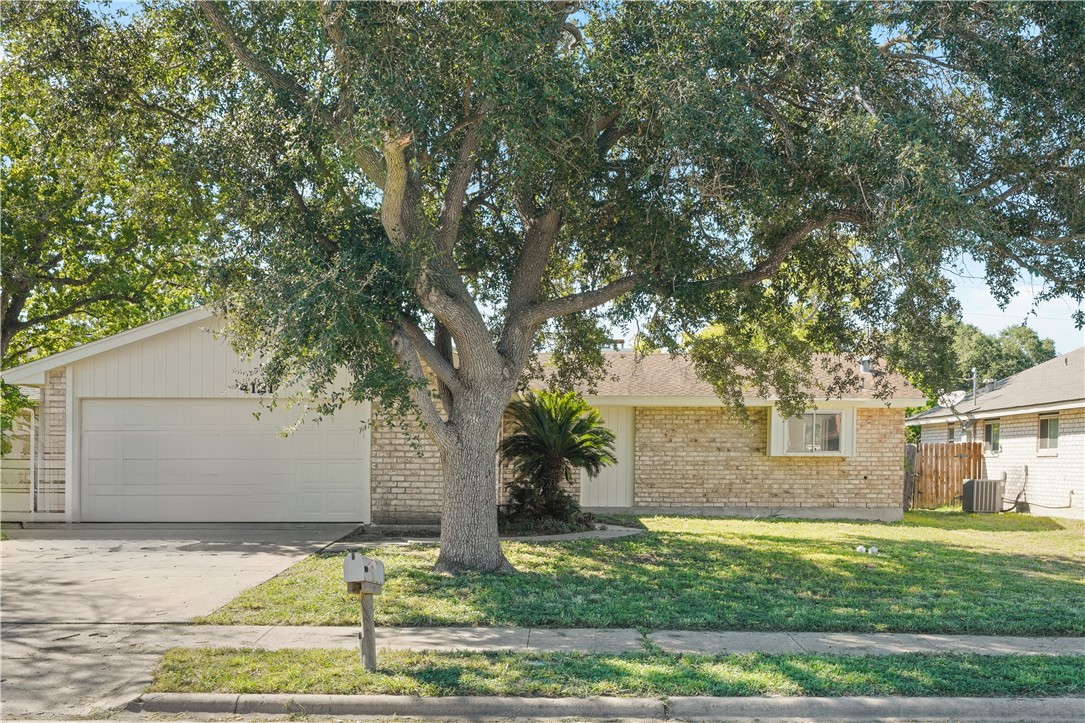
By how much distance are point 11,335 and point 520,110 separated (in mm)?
20288

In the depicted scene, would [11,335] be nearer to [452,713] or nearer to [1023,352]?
[452,713]

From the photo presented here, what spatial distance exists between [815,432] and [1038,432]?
6.90 m

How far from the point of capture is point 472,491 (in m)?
10.5

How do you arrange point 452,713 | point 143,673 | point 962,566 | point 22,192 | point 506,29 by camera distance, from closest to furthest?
1. point 452,713
2. point 143,673
3. point 506,29
4. point 962,566
5. point 22,192

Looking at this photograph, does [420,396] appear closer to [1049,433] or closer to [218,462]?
[218,462]

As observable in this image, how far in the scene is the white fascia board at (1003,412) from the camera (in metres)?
A: 19.7

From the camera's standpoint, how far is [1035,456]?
21.8m

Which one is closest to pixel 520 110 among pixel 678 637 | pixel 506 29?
pixel 506 29

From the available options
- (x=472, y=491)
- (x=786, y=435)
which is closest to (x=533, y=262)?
(x=472, y=491)

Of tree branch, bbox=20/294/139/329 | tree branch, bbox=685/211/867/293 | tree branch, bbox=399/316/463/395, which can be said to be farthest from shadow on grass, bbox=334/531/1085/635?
tree branch, bbox=20/294/139/329

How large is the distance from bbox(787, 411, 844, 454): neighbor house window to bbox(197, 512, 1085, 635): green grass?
15.2ft

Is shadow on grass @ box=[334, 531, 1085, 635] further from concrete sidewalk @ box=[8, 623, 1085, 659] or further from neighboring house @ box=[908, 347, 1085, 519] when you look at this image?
neighboring house @ box=[908, 347, 1085, 519]

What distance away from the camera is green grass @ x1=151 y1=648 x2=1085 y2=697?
20.0 ft

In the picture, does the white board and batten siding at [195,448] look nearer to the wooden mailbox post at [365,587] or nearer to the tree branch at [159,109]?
the tree branch at [159,109]
